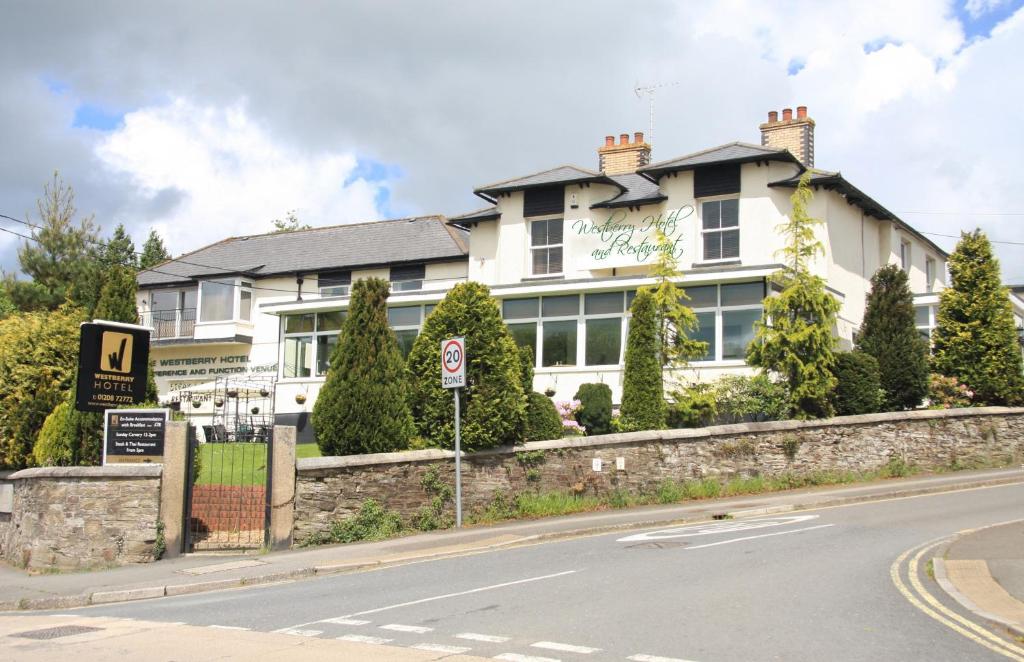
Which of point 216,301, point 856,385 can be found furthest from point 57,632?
point 216,301

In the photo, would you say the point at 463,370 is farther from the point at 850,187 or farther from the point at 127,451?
the point at 850,187

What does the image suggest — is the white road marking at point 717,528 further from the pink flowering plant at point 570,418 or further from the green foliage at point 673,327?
the green foliage at point 673,327

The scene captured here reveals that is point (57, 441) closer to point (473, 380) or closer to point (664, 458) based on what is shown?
point (473, 380)

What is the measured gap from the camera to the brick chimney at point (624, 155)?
34.7 m

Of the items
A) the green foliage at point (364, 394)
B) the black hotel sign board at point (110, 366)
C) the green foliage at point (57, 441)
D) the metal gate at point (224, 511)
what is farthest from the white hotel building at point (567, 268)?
the metal gate at point (224, 511)

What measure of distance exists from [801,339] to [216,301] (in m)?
25.0

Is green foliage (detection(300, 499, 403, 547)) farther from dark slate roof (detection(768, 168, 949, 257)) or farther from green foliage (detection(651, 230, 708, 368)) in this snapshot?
dark slate roof (detection(768, 168, 949, 257))

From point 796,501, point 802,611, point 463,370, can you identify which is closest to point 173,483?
point 463,370

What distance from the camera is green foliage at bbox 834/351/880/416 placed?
23.7 meters

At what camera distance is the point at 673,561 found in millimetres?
12398

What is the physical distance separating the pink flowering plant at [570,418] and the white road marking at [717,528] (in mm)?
6957

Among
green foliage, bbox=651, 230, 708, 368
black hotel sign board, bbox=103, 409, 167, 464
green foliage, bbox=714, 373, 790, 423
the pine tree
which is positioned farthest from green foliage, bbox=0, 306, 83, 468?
the pine tree

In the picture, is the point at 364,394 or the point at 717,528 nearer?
the point at 717,528

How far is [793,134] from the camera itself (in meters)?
31.4
